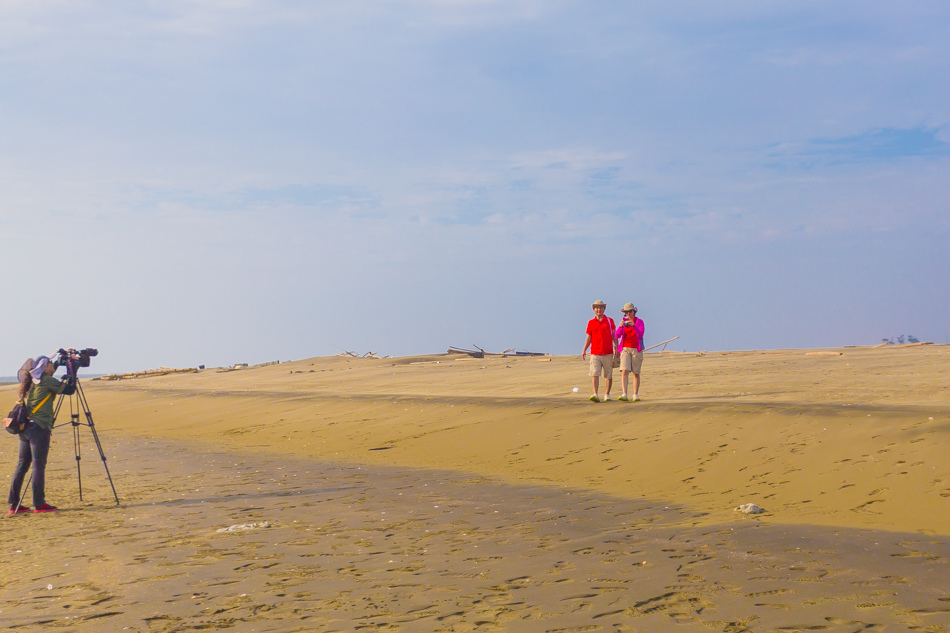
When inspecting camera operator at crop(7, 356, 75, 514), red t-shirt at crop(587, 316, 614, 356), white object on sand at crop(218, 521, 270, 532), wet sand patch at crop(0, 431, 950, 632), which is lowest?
white object on sand at crop(218, 521, 270, 532)

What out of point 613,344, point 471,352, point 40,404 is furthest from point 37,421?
point 471,352

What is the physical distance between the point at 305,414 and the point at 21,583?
12941 millimetres

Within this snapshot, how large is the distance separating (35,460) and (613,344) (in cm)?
1025

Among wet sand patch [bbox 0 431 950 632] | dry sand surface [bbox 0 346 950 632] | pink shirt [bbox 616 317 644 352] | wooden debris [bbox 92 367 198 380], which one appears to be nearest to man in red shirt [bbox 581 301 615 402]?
pink shirt [bbox 616 317 644 352]

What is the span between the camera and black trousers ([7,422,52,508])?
9781 mm

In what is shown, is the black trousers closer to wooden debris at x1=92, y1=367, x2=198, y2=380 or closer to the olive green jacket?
the olive green jacket

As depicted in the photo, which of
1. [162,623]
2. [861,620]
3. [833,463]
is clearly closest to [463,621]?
[162,623]

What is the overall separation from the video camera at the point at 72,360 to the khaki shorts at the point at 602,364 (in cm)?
903

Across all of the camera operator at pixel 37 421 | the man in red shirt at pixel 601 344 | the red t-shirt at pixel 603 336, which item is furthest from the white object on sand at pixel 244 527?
the red t-shirt at pixel 603 336

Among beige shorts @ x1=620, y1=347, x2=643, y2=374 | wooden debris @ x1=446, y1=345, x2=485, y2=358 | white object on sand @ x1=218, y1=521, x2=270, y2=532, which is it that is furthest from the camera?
wooden debris @ x1=446, y1=345, x2=485, y2=358

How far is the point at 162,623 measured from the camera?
5016 millimetres

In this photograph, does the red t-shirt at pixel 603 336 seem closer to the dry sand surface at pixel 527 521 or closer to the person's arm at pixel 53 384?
the dry sand surface at pixel 527 521

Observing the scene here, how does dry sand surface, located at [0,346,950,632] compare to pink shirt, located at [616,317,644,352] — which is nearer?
dry sand surface, located at [0,346,950,632]

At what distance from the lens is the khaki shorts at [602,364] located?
50.8 ft
